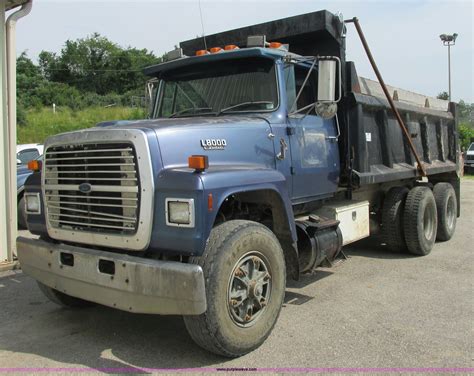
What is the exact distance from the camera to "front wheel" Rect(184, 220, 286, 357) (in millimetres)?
3734

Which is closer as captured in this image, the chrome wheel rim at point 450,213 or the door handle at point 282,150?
the door handle at point 282,150

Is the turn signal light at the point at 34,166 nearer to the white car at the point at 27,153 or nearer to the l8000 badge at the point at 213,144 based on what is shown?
the l8000 badge at the point at 213,144

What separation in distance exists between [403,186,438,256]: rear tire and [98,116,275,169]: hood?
3493 mm

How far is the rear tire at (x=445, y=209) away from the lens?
8.84 m

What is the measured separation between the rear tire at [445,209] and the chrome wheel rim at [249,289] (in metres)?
5.61

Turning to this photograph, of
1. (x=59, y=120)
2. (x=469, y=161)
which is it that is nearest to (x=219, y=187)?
(x=469, y=161)

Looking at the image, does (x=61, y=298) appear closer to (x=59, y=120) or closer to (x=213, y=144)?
(x=213, y=144)

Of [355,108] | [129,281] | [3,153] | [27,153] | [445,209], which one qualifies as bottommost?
[445,209]

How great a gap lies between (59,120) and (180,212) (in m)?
34.6

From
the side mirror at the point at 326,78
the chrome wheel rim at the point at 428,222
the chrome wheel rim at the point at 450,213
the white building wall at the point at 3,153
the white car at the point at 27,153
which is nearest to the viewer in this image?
the side mirror at the point at 326,78

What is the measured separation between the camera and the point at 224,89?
5332 millimetres

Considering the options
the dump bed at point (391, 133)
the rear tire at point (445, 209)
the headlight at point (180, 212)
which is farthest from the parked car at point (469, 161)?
the headlight at point (180, 212)

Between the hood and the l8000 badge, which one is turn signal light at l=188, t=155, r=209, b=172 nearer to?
the hood

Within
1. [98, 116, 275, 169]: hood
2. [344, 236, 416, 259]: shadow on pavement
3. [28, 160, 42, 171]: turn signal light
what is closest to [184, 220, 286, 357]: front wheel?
[98, 116, 275, 169]: hood
